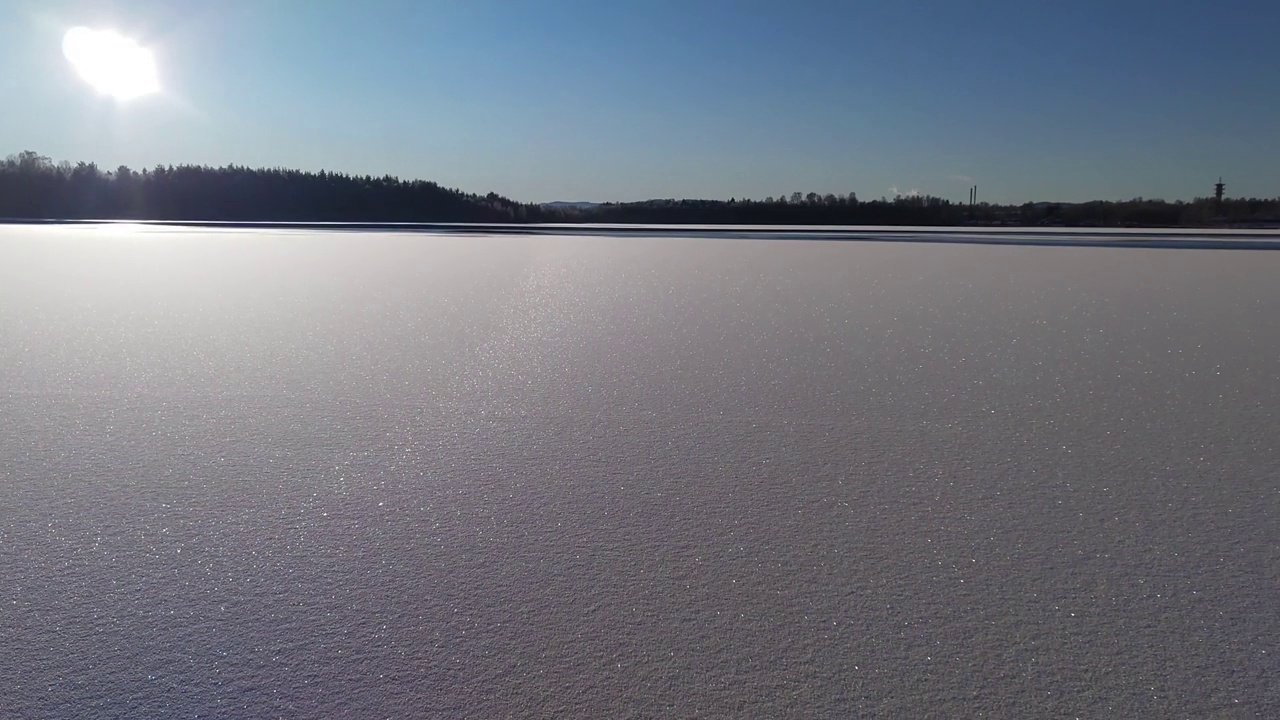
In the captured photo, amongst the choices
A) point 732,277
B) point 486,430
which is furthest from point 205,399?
point 732,277

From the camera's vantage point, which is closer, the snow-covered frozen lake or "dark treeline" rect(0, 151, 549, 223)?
the snow-covered frozen lake

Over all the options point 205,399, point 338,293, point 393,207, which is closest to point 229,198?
point 393,207

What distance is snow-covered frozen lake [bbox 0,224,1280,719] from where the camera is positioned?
1.23 m

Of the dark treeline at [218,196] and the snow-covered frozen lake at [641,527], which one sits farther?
the dark treeline at [218,196]

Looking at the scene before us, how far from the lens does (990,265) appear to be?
9438 mm

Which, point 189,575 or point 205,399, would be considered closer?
point 189,575

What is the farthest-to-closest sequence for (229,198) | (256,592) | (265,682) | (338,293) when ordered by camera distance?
1. (229,198)
2. (338,293)
3. (256,592)
4. (265,682)

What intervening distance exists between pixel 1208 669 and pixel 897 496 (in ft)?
2.46

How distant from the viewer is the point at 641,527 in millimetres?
1751

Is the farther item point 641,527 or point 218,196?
point 218,196

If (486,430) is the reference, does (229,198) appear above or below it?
above

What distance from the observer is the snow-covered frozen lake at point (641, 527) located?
1231 millimetres

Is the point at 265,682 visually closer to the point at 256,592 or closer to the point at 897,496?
the point at 256,592

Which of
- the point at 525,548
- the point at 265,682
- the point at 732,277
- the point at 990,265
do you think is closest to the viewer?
the point at 265,682
